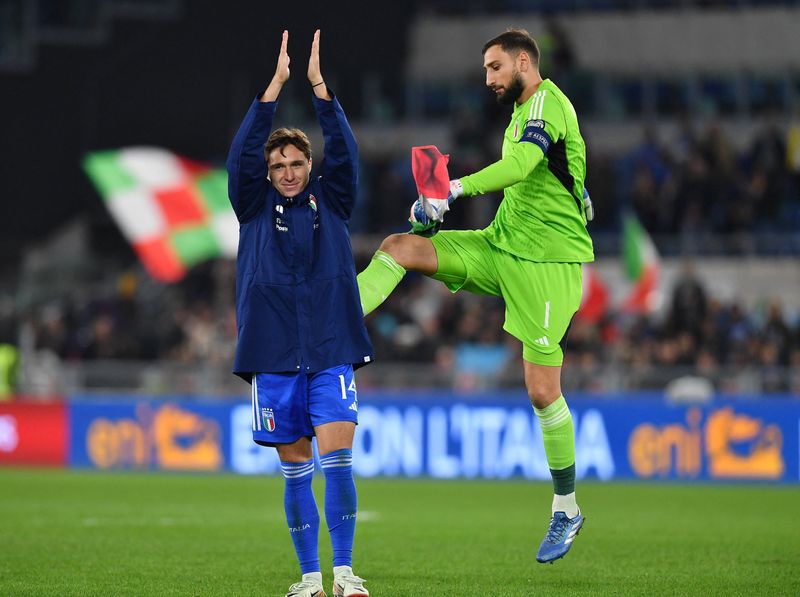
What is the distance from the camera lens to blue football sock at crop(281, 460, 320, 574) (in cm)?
716

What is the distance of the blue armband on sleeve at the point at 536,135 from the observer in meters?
7.88

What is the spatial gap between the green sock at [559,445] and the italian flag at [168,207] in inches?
418

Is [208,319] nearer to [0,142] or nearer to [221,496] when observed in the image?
[0,142]

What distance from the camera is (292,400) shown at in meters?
7.11

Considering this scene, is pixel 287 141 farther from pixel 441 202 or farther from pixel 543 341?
pixel 543 341

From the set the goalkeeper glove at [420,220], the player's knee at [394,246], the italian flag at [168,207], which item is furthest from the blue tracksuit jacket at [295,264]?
the italian flag at [168,207]

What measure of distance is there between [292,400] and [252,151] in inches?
48.1

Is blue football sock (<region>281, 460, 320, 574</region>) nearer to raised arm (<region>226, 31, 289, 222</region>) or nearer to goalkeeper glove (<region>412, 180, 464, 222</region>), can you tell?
raised arm (<region>226, 31, 289, 222</region>)

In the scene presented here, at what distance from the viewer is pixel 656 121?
26.0 m

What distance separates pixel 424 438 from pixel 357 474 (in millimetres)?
993

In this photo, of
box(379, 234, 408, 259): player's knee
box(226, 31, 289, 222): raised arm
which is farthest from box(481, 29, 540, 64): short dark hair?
box(226, 31, 289, 222): raised arm

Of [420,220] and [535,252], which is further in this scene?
[535,252]

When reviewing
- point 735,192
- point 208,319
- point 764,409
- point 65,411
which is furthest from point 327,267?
point 735,192

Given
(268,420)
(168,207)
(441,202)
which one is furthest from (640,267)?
(268,420)
